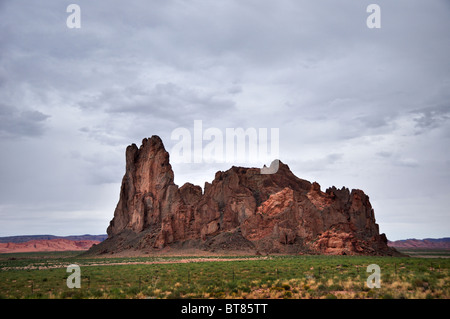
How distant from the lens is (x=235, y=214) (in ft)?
343

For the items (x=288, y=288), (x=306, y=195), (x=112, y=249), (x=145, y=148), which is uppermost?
(x=145, y=148)

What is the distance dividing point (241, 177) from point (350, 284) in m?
91.1

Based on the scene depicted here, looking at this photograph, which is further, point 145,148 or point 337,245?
point 145,148

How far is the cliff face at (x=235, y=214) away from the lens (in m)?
89.4

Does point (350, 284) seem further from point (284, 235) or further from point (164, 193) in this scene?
point (164, 193)

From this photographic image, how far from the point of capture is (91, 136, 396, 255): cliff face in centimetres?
8938

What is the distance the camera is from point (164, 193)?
115750 millimetres
